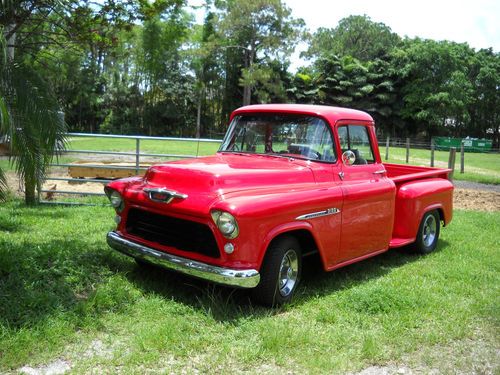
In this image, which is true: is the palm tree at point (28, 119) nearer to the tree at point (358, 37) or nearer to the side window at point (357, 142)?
the side window at point (357, 142)

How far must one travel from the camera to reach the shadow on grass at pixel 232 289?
4207 mm

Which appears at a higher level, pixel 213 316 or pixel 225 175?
pixel 225 175

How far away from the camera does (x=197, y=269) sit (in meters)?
3.93

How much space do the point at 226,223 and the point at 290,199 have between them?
69cm

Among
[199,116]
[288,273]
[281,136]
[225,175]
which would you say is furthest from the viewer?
[199,116]

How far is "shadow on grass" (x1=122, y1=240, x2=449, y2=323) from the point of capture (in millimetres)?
4207

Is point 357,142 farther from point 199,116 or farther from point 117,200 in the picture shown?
point 199,116

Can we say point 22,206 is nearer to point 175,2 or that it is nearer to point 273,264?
point 175,2

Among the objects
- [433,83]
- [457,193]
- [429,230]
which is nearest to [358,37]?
[433,83]

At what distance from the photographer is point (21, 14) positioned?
5324 mm

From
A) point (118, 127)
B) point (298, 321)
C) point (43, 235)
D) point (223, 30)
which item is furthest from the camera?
point (118, 127)

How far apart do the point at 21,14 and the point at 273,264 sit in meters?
3.90

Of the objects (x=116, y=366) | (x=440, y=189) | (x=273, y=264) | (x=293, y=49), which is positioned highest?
(x=293, y=49)

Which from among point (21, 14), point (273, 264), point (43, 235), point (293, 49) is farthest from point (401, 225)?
point (293, 49)
